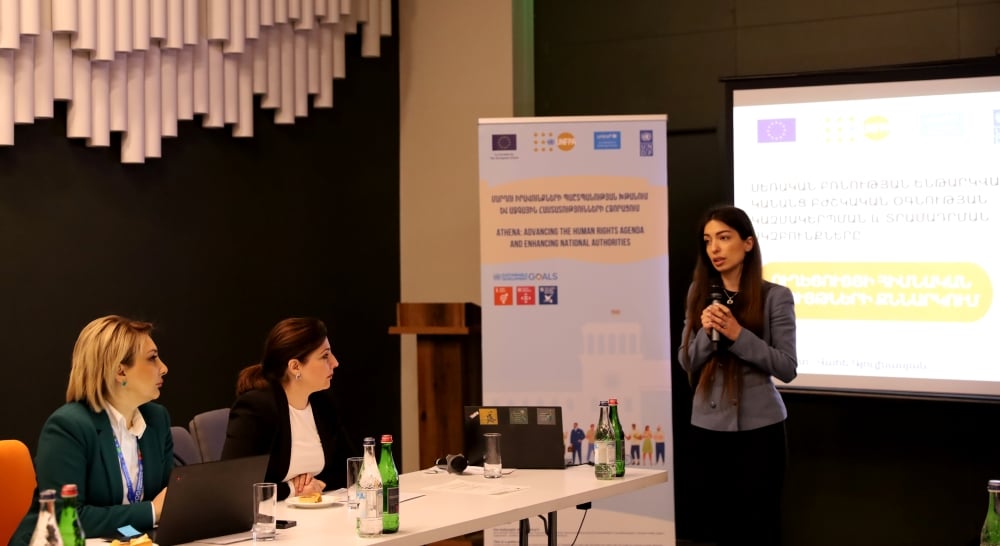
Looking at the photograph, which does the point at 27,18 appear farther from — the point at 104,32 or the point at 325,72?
the point at 325,72

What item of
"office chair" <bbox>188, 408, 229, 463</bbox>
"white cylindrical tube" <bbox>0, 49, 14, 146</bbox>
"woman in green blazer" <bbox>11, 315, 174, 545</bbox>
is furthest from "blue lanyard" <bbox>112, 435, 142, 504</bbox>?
"white cylindrical tube" <bbox>0, 49, 14, 146</bbox>

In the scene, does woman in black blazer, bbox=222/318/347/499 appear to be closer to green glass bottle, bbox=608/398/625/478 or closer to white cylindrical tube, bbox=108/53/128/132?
green glass bottle, bbox=608/398/625/478

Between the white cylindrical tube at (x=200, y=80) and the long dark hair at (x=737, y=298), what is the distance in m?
2.29

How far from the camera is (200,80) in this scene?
4.94 metres

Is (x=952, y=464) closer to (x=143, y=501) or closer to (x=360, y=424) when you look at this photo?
(x=360, y=424)

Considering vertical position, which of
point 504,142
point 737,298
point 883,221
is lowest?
point 737,298

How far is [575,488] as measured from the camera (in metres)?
3.37

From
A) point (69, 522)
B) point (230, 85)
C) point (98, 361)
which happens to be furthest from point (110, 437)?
point (230, 85)

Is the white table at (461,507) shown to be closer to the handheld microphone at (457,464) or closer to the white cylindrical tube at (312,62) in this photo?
the handheld microphone at (457,464)

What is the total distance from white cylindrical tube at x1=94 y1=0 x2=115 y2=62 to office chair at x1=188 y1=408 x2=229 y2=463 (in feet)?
5.10

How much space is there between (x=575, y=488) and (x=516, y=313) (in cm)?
191

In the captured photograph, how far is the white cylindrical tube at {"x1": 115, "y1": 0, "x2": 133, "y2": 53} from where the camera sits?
4.50 m

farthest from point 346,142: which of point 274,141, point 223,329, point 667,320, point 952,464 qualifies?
point 952,464

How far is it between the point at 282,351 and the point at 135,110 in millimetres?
1558
